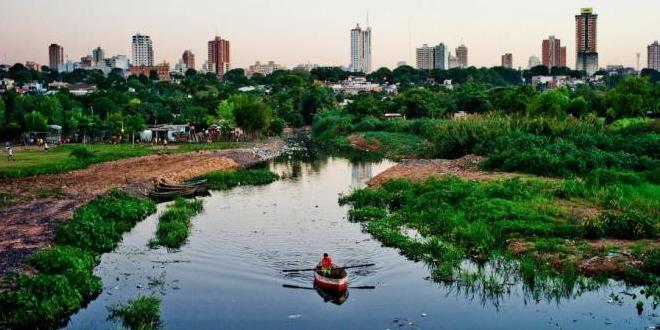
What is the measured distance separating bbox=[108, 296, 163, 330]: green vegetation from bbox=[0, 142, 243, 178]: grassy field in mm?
27060

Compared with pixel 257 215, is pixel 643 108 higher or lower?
higher

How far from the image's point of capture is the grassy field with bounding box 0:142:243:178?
43156 millimetres

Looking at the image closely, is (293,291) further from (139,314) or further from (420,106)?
(420,106)

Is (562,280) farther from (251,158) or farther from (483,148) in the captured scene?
(251,158)

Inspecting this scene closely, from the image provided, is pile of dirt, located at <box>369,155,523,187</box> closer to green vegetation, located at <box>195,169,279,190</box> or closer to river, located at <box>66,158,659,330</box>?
green vegetation, located at <box>195,169,279,190</box>

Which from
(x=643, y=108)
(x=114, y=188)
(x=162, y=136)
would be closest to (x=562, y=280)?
(x=114, y=188)

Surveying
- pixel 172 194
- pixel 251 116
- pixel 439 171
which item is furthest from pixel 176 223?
pixel 251 116

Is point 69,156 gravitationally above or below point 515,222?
above

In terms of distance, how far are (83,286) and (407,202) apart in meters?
16.8

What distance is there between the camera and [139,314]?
1723cm

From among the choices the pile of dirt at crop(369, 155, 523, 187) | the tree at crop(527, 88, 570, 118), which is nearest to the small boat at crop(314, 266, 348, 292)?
the pile of dirt at crop(369, 155, 523, 187)

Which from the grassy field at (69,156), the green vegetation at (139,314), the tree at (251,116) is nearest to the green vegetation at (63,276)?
the green vegetation at (139,314)

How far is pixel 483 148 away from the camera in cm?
4800

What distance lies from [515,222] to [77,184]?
24.8 meters
